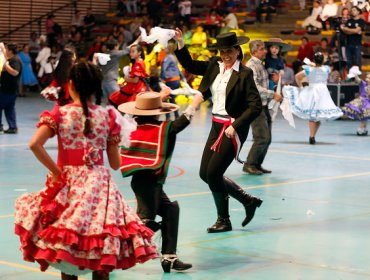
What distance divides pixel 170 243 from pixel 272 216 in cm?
267

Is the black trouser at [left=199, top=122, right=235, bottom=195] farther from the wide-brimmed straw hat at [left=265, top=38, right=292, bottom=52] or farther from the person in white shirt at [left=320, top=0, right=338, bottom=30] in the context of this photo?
the person in white shirt at [left=320, top=0, right=338, bottom=30]

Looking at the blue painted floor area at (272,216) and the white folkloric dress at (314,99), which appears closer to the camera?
the blue painted floor area at (272,216)

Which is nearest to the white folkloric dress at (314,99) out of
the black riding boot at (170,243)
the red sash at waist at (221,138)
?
the red sash at waist at (221,138)

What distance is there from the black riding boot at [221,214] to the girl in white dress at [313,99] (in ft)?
27.3

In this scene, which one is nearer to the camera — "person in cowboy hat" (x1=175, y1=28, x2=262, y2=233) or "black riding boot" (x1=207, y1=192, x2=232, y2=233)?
"person in cowboy hat" (x1=175, y1=28, x2=262, y2=233)

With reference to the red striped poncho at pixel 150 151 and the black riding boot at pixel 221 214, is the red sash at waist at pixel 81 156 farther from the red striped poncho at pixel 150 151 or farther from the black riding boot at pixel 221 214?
the black riding boot at pixel 221 214

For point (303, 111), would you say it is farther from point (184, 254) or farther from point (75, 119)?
point (75, 119)

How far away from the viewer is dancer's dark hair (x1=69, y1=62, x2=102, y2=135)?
216 inches

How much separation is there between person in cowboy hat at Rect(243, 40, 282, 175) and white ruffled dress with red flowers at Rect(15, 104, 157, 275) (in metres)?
6.32

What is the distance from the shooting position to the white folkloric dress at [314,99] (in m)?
16.8

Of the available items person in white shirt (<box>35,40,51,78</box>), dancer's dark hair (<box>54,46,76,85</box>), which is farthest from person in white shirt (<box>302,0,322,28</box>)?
dancer's dark hair (<box>54,46,76,85</box>)

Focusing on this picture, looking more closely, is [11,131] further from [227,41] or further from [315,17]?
[315,17]

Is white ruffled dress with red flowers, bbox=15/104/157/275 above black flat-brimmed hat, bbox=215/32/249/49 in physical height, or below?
below

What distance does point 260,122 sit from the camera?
12453 millimetres
